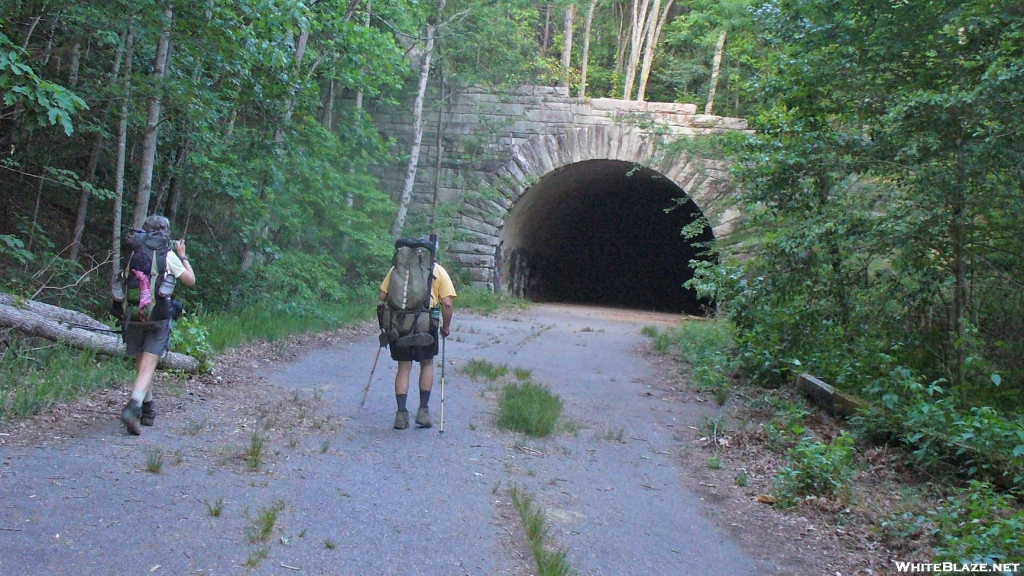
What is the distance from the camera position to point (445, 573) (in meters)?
3.89

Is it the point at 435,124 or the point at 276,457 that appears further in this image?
the point at 435,124

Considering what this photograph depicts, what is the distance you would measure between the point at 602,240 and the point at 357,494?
91.8 ft

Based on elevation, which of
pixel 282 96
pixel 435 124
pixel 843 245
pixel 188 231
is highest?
pixel 435 124

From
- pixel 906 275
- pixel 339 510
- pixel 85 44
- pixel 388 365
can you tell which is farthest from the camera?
pixel 388 365

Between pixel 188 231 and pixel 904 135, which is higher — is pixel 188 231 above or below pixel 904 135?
below

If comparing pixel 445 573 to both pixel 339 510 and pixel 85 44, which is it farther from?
pixel 85 44

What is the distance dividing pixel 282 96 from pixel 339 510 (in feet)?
21.4

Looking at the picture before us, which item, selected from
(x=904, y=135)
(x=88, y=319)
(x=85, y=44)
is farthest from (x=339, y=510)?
(x=85, y=44)

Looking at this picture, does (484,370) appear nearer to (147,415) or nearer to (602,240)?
(147,415)

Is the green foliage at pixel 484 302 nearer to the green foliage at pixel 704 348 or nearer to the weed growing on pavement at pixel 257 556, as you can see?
the green foliage at pixel 704 348

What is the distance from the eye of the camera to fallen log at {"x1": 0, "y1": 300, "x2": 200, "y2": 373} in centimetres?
705

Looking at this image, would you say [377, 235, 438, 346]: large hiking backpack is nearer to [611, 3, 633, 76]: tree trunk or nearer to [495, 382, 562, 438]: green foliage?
[495, 382, 562, 438]: green foliage

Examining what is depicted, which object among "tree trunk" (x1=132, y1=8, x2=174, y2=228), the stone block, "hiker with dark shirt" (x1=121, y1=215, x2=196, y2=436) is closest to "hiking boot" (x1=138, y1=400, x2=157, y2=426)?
"hiker with dark shirt" (x1=121, y1=215, x2=196, y2=436)

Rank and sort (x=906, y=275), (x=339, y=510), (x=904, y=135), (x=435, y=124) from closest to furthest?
(x=339, y=510) < (x=904, y=135) < (x=906, y=275) < (x=435, y=124)
